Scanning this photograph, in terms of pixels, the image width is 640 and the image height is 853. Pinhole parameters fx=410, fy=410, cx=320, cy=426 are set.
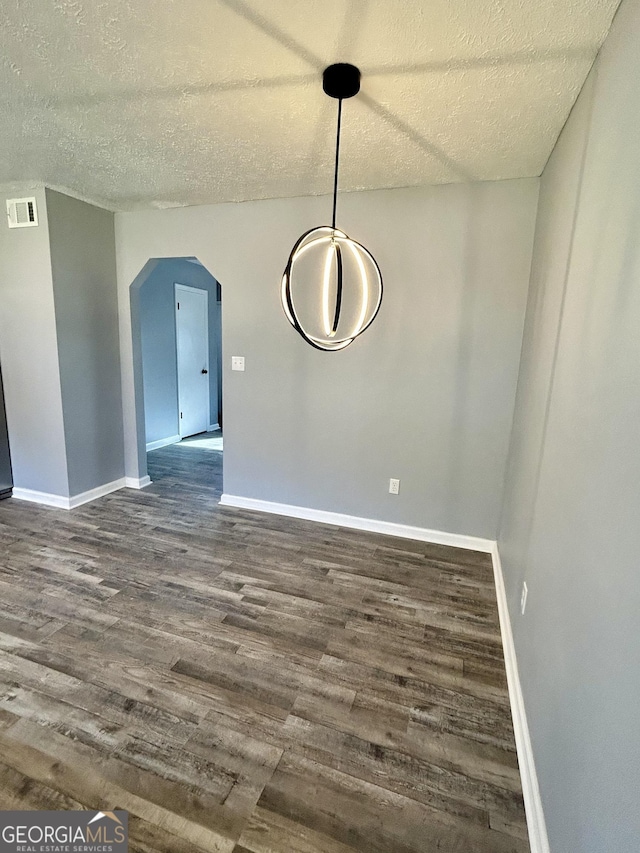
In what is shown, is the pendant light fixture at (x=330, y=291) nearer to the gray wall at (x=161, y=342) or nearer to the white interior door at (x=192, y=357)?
the gray wall at (x=161, y=342)

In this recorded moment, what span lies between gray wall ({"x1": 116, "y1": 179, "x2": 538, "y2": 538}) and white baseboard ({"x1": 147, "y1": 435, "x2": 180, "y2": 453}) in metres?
2.23

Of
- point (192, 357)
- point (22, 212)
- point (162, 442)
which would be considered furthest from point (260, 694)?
point (192, 357)

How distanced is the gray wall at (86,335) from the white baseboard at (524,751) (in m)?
3.41

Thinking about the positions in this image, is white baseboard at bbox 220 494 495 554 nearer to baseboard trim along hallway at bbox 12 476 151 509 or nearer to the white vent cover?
baseboard trim along hallway at bbox 12 476 151 509

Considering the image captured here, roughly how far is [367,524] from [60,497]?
260 centimetres

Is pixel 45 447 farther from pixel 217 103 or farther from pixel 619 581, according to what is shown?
pixel 619 581

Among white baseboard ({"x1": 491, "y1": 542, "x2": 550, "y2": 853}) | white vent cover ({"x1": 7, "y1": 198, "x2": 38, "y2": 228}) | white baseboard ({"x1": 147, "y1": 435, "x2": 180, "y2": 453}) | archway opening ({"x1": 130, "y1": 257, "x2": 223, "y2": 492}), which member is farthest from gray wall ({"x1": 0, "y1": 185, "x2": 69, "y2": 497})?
white baseboard ({"x1": 491, "y1": 542, "x2": 550, "y2": 853})

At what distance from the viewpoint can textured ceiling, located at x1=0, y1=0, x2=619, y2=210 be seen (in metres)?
1.36

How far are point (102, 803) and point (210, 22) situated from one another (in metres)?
2.58

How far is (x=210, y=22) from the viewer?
140 cm

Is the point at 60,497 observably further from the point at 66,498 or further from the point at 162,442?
the point at 162,442

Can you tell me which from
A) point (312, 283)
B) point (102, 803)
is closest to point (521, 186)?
point (312, 283)

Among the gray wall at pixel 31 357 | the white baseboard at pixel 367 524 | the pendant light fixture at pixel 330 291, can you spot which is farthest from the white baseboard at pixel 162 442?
the pendant light fixture at pixel 330 291

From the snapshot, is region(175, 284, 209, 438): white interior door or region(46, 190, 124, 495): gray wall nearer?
region(46, 190, 124, 495): gray wall
